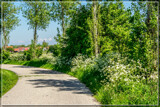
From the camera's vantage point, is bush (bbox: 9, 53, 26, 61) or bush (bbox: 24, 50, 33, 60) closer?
bush (bbox: 24, 50, 33, 60)

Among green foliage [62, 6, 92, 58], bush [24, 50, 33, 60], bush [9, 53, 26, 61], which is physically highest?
green foliage [62, 6, 92, 58]

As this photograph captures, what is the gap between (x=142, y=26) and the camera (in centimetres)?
762

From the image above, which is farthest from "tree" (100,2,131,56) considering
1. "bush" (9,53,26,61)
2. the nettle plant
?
"bush" (9,53,26,61)

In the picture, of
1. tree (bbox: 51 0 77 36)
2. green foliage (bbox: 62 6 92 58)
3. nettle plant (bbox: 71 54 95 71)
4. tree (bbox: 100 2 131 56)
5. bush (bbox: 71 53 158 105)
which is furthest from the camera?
tree (bbox: 51 0 77 36)

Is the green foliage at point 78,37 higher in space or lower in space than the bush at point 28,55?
higher

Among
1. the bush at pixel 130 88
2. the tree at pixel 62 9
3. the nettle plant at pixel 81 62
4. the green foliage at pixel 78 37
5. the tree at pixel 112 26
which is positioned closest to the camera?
the bush at pixel 130 88

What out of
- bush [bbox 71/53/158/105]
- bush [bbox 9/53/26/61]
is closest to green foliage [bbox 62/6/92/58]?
bush [bbox 71/53/158/105]

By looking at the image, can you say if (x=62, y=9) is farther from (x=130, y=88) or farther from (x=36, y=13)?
(x=130, y=88)

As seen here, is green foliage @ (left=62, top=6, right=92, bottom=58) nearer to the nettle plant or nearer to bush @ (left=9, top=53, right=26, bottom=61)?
the nettle plant

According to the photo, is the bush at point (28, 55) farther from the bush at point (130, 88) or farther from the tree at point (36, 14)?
the bush at point (130, 88)

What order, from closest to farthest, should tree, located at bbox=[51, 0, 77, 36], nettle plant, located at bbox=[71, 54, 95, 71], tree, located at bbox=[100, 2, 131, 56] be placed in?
nettle plant, located at bbox=[71, 54, 95, 71] → tree, located at bbox=[100, 2, 131, 56] → tree, located at bbox=[51, 0, 77, 36]

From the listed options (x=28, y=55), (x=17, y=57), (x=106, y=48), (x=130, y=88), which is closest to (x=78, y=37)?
(x=106, y=48)

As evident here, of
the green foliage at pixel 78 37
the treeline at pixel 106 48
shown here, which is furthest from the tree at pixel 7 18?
the green foliage at pixel 78 37

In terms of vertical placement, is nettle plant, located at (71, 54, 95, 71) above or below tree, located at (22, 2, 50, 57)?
below
